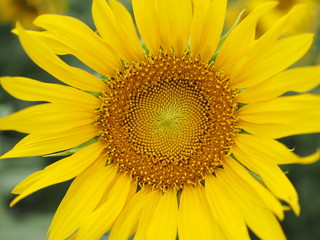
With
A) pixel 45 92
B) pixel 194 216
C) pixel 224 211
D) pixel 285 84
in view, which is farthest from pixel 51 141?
pixel 285 84

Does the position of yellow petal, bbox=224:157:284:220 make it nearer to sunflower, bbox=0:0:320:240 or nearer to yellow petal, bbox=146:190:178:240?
sunflower, bbox=0:0:320:240

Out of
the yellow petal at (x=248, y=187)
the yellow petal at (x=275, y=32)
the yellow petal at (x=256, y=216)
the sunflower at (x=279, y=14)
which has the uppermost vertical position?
the sunflower at (x=279, y=14)

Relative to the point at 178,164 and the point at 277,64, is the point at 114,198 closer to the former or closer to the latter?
the point at 178,164

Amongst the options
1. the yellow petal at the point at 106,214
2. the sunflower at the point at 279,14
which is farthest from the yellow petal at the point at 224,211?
the sunflower at the point at 279,14

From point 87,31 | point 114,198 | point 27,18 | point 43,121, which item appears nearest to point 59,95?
point 43,121

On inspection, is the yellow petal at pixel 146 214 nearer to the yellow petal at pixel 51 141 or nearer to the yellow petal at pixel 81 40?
the yellow petal at pixel 51 141

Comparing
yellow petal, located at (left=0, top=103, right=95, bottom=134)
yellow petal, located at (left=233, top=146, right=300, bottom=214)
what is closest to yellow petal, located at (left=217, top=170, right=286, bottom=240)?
yellow petal, located at (left=233, top=146, right=300, bottom=214)
